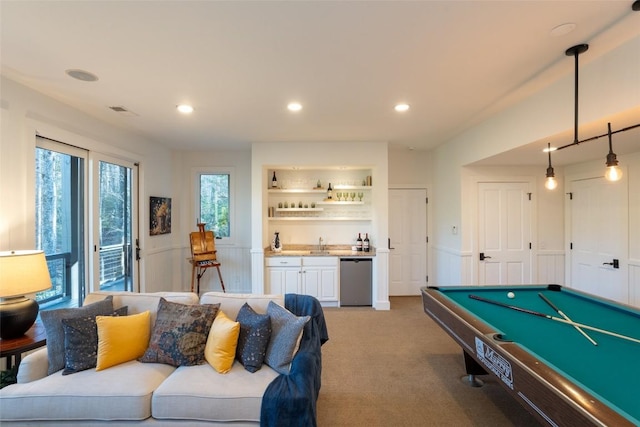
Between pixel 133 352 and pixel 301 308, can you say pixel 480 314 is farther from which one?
pixel 133 352

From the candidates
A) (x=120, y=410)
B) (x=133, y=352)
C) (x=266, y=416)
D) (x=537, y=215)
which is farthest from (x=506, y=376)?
(x=537, y=215)

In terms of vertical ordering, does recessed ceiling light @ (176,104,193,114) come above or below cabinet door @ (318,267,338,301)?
above

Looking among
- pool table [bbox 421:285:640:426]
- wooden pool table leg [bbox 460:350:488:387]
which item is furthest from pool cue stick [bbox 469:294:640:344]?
wooden pool table leg [bbox 460:350:488:387]

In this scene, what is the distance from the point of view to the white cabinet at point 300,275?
477cm

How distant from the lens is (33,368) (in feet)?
6.46

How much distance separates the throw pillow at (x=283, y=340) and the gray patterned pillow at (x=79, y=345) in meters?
1.19

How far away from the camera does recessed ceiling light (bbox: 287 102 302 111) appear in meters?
3.11

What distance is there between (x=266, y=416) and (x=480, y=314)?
170 centimetres

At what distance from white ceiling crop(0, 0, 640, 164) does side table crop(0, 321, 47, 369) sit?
6.72 feet

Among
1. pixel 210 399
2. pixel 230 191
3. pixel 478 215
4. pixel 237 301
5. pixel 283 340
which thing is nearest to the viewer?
pixel 210 399

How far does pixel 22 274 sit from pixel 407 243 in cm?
504

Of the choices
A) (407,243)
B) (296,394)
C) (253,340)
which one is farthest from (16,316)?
(407,243)

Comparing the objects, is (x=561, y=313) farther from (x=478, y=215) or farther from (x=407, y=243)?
(x=407, y=243)

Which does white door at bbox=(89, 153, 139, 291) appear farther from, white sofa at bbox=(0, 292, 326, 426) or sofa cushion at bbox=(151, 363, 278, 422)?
sofa cushion at bbox=(151, 363, 278, 422)
